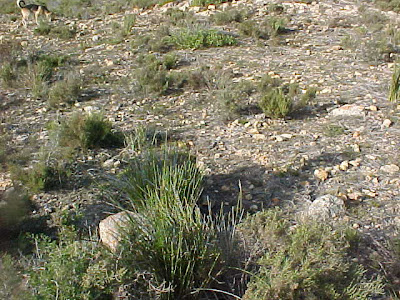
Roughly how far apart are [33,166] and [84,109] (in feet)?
5.56

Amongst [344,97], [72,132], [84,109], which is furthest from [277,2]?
[72,132]

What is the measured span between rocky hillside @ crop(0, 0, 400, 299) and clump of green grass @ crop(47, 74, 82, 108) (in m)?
0.02

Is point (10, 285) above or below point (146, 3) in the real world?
below

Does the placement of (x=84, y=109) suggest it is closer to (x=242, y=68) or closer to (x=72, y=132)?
(x=72, y=132)

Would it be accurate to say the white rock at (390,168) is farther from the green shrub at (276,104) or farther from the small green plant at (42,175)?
the small green plant at (42,175)

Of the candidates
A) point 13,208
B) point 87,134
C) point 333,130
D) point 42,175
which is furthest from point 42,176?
point 333,130

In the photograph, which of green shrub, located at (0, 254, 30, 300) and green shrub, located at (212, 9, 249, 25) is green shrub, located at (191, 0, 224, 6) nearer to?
green shrub, located at (212, 9, 249, 25)

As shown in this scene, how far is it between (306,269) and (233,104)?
3391 mm

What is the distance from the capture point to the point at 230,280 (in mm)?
2938

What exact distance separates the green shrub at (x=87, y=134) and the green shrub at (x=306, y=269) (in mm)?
2657

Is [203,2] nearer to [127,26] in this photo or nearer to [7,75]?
[127,26]

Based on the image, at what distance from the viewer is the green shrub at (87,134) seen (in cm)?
498

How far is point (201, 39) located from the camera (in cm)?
848

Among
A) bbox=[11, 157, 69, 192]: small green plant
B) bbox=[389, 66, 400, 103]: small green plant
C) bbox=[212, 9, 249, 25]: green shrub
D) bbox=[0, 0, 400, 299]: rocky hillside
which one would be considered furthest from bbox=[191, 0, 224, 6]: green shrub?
bbox=[11, 157, 69, 192]: small green plant
